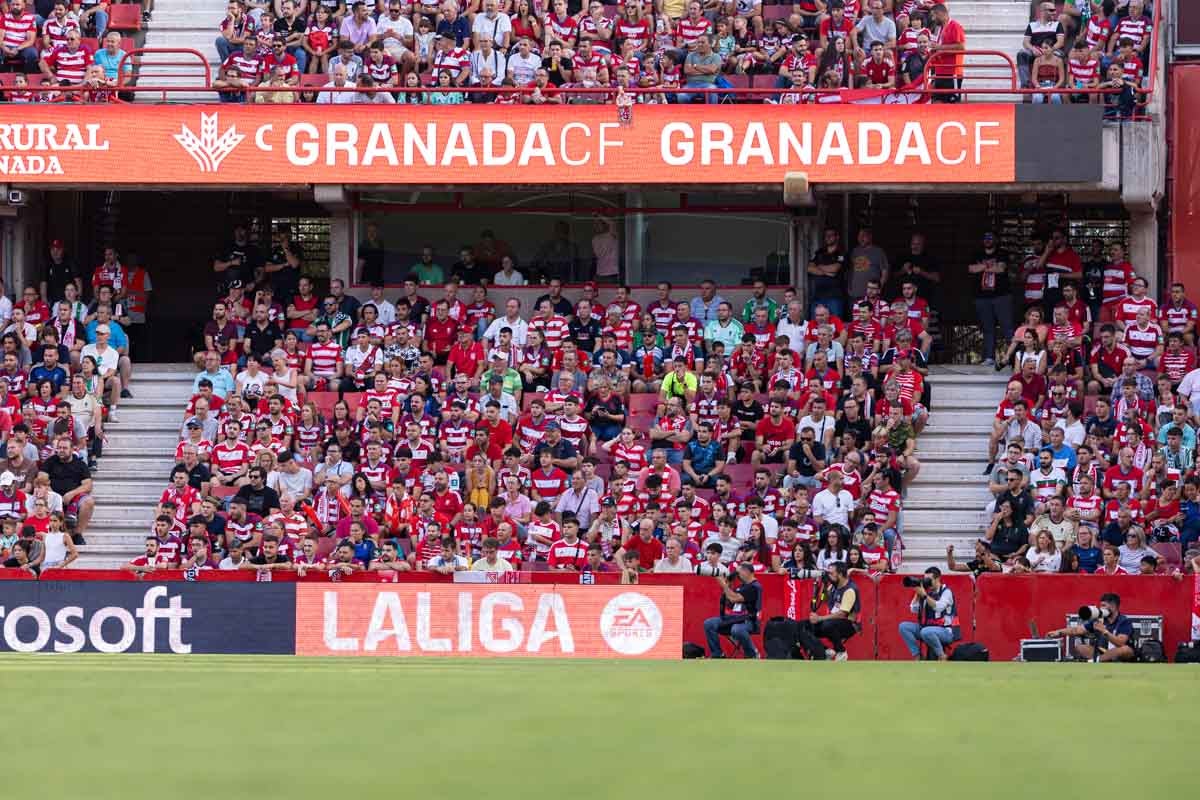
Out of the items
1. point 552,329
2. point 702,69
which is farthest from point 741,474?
point 702,69

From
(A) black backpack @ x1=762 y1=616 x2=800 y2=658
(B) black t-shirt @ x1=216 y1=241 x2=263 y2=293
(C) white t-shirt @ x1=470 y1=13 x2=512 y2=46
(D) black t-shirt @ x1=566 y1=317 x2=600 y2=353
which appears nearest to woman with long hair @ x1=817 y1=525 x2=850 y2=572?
(A) black backpack @ x1=762 y1=616 x2=800 y2=658

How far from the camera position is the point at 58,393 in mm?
23734

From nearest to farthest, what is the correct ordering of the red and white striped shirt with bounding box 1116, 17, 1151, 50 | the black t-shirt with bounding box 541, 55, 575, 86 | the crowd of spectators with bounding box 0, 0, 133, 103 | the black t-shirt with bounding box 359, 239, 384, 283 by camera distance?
the red and white striped shirt with bounding box 1116, 17, 1151, 50
the black t-shirt with bounding box 541, 55, 575, 86
the crowd of spectators with bounding box 0, 0, 133, 103
the black t-shirt with bounding box 359, 239, 384, 283

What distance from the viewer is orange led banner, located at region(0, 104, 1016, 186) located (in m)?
24.5

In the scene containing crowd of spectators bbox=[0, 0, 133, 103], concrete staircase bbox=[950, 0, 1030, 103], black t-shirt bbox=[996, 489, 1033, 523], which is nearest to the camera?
black t-shirt bbox=[996, 489, 1033, 523]

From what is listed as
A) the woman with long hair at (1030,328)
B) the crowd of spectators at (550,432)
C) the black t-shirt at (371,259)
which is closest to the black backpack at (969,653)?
the crowd of spectators at (550,432)

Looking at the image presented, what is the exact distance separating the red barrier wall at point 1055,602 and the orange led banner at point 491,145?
6.99 m

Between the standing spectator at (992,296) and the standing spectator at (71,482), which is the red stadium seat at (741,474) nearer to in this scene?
the standing spectator at (992,296)

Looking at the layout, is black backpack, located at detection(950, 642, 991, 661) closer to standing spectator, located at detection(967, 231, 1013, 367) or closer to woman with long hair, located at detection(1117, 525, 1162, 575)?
woman with long hair, located at detection(1117, 525, 1162, 575)

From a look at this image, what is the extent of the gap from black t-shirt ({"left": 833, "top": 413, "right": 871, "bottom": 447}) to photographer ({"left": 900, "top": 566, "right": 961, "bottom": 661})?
10.8ft

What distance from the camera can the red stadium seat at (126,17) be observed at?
27.3m

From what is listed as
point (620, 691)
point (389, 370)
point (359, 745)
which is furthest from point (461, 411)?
point (359, 745)

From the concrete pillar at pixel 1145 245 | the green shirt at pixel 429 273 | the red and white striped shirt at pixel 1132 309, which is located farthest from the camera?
the green shirt at pixel 429 273

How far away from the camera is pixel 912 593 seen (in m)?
19.0
